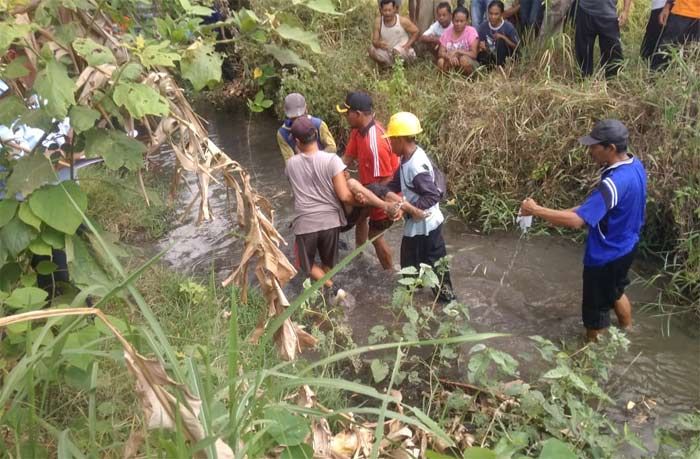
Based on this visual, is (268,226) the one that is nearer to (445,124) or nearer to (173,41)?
(173,41)

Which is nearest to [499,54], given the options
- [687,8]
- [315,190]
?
[687,8]

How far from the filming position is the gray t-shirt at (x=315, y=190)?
4.50 metres

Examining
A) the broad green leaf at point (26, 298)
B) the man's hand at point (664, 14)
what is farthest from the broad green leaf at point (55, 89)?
the man's hand at point (664, 14)

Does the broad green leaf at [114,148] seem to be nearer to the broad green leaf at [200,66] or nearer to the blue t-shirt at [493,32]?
the broad green leaf at [200,66]

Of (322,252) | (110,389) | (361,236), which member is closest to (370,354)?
(322,252)

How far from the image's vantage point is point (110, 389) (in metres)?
3.11

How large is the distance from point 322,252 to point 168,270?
4.65ft

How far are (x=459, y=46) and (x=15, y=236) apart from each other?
20.9 feet

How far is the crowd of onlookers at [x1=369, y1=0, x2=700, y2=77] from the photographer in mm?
5930

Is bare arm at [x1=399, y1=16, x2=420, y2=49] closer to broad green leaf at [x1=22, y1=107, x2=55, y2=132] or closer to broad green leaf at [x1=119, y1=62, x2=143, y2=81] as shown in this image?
broad green leaf at [x1=119, y1=62, x2=143, y2=81]

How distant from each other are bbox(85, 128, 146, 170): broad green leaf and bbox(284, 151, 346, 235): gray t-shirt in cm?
226

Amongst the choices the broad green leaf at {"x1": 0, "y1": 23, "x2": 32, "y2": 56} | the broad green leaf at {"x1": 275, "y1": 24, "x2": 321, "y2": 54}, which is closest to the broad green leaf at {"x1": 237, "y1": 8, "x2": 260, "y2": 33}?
the broad green leaf at {"x1": 275, "y1": 24, "x2": 321, "y2": 54}

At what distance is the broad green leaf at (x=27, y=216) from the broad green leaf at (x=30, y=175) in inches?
2.3

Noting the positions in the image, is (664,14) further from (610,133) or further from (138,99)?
(138,99)
